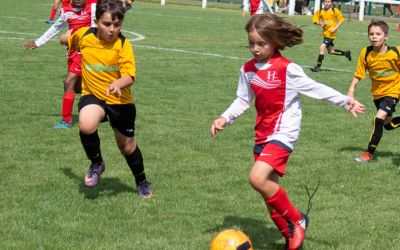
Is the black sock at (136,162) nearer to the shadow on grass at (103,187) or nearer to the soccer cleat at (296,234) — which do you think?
the shadow on grass at (103,187)

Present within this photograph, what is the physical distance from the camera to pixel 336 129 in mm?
11023

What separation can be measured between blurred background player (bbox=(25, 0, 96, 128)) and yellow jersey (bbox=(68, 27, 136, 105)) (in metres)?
2.28

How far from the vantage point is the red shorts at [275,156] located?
5.50 m

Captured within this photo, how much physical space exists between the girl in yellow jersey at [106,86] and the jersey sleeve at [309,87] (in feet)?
5.42

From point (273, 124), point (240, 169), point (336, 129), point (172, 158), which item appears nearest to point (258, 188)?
point (273, 124)

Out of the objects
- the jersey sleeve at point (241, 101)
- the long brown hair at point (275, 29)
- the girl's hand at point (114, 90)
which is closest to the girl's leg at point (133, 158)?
the girl's hand at point (114, 90)

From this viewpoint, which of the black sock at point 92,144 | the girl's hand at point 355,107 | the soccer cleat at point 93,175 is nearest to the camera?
the girl's hand at point 355,107

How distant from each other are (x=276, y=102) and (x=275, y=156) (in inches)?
16.7

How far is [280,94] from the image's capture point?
18.5 feet

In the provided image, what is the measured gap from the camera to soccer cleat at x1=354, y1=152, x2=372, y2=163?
8963mm

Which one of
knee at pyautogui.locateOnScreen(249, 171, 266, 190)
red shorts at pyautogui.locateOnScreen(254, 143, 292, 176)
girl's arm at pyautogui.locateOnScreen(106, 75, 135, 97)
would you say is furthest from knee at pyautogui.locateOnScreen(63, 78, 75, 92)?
knee at pyautogui.locateOnScreen(249, 171, 266, 190)

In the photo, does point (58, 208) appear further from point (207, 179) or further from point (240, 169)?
point (240, 169)

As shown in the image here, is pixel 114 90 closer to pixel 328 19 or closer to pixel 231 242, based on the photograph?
pixel 231 242

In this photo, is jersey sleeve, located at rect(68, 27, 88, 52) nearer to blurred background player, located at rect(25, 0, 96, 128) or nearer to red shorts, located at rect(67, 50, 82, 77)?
blurred background player, located at rect(25, 0, 96, 128)
